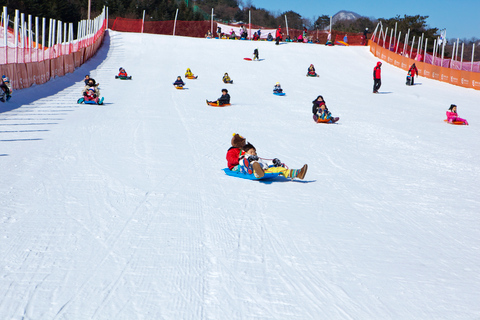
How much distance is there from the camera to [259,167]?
6.81m

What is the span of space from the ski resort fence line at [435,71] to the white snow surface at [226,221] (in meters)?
15.4

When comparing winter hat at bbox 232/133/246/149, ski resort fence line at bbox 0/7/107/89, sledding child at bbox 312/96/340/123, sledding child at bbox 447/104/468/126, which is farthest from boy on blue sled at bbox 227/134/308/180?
ski resort fence line at bbox 0/7/107/89

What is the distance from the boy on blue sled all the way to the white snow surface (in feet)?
0.57

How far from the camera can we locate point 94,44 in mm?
33969

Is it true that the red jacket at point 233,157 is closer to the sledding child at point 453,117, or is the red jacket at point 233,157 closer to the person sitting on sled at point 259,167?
the person sitting on sled at point 259,167

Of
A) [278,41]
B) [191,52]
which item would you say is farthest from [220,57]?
[278,41]

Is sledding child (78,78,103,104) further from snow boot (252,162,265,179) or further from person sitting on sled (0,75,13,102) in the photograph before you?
snow boot (252,162,265,179)

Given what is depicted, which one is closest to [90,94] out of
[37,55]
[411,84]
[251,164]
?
[37,55]

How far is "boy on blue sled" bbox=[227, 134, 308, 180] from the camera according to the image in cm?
686

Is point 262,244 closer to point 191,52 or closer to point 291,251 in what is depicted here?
point 291,251

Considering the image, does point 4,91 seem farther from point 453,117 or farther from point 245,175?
point 453,117

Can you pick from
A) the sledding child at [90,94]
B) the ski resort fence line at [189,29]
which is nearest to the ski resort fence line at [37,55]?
the sledding child at [90,94]

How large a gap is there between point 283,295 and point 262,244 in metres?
1.01

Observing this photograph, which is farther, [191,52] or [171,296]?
[191,52]
